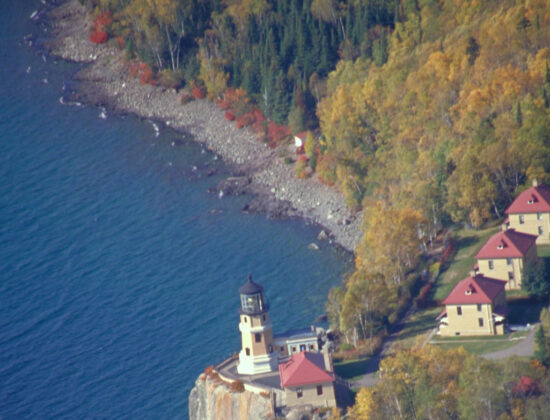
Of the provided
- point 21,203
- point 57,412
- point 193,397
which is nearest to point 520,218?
point 193,397

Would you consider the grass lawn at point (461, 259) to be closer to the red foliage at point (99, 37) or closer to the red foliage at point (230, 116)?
the red foliage at point (230, 116)

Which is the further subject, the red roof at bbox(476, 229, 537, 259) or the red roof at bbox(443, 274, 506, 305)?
the red roof at bbox(476, 229, 537, 259)

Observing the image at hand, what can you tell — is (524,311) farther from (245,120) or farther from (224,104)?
(224,104)

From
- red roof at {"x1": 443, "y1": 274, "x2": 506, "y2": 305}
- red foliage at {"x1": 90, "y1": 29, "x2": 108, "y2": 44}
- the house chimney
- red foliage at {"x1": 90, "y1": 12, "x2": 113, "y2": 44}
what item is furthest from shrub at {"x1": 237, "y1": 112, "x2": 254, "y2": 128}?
the house chimney

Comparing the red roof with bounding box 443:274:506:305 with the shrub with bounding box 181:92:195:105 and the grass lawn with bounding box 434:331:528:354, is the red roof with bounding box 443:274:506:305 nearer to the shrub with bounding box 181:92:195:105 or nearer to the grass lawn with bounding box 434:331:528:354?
the grass lawn with bounding box 434:331:528:354

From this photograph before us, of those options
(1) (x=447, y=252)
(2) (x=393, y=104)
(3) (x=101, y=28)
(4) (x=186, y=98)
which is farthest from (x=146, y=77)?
(1) (x=447, y=252)

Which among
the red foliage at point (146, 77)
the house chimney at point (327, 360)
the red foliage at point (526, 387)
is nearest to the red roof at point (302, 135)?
the red foliage at point (146, 77)
